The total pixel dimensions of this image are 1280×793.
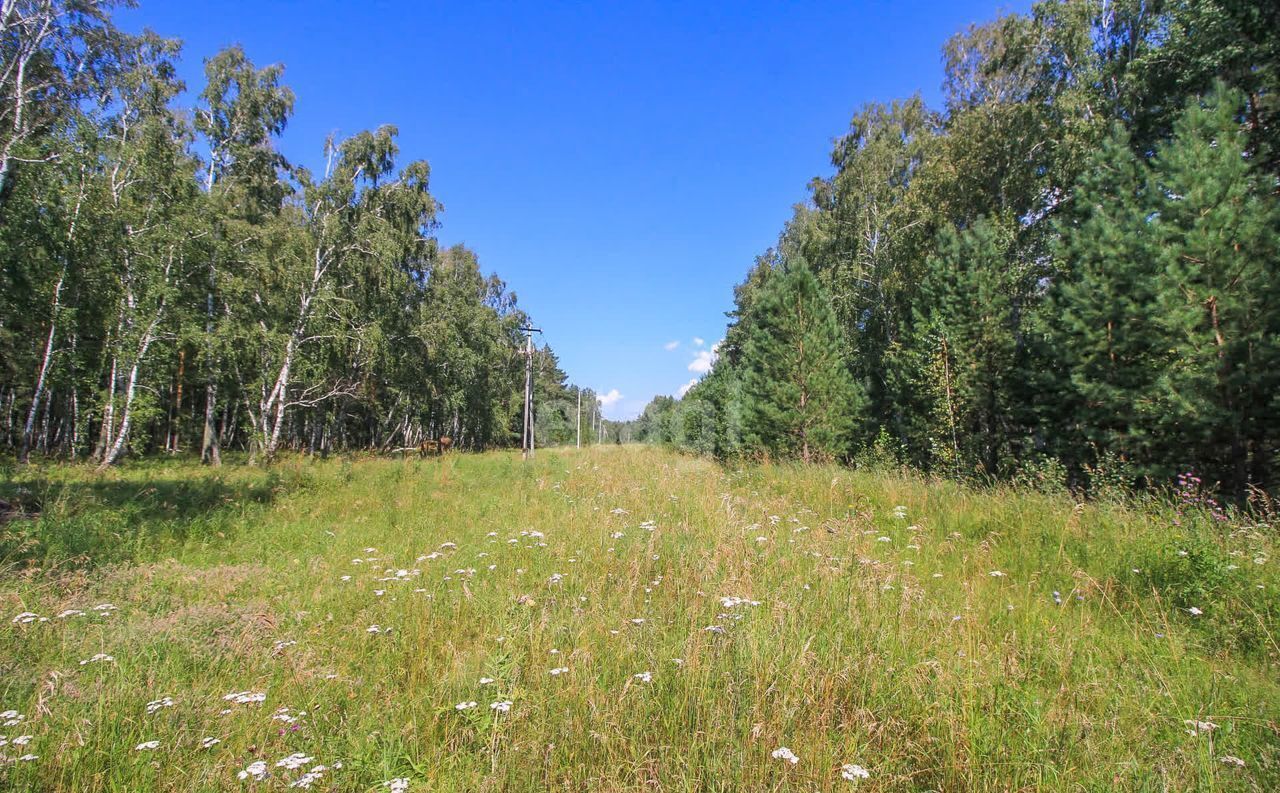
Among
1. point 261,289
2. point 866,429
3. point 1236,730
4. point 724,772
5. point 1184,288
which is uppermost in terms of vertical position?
point 261,289

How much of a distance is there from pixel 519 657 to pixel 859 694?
1721 mm

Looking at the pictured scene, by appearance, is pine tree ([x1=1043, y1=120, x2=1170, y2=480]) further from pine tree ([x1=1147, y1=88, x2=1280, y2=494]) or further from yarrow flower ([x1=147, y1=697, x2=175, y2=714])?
yarrow flower ([x1=147, y1=697, x2=175, y2=714])

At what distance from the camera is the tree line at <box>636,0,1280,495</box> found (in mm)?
7164

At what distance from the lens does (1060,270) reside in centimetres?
1170

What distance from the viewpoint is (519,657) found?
2578mm

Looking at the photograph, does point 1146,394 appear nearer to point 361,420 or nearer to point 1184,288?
point 1184,288

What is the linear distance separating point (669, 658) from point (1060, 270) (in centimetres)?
1447

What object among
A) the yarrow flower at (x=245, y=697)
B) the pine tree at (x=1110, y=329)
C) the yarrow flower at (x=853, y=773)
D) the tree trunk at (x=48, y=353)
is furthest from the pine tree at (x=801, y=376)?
the tree trunk at (x=48, y=353)

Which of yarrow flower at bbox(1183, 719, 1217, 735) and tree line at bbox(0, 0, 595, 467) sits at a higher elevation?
tree line at bbox(0, 0, 595, 467)

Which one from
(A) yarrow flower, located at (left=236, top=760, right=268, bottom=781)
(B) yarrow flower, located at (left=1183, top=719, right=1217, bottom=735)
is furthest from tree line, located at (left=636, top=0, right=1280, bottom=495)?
(A) yarrow flower, located at (left=236, top=760, right=268, bottom=781)

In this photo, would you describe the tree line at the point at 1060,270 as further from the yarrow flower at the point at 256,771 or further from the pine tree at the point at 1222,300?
the yarrow flower at the point at 256,771

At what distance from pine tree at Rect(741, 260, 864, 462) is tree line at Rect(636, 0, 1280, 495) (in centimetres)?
7

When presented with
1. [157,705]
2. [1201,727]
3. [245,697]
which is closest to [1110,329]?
[1201,727]

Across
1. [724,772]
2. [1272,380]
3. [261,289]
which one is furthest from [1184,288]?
[261,289]
